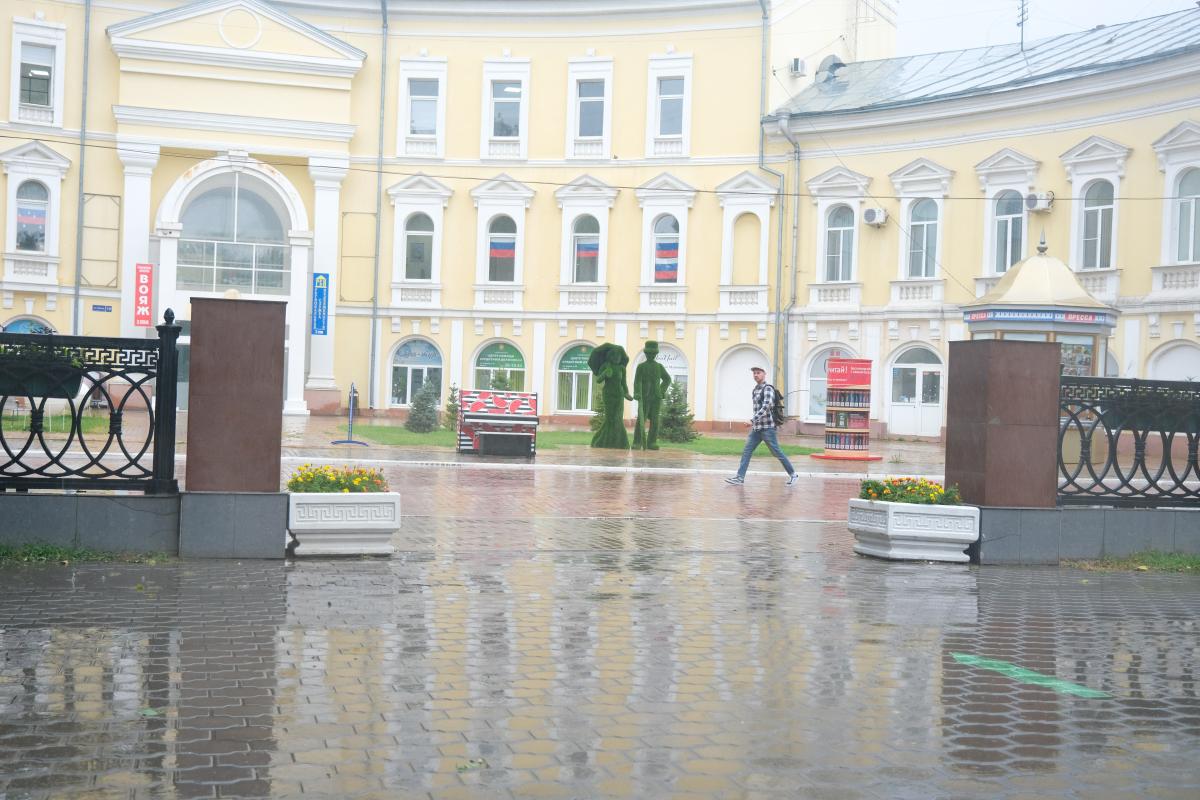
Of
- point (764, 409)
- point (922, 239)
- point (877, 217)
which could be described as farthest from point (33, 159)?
point (764, 409)

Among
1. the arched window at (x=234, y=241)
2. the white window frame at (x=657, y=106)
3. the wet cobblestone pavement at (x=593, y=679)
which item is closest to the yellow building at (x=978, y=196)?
the white window frame at (x=657, y=106)

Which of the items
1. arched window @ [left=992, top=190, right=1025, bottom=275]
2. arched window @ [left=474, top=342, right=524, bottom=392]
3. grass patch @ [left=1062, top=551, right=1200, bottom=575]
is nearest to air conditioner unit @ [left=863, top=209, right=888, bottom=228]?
arched window @ [left=992, top=190, right=1025, bottom=275]

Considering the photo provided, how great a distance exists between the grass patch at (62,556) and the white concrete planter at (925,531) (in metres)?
6.59

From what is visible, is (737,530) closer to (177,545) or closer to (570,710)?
(177,545)

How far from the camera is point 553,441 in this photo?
33062 mm

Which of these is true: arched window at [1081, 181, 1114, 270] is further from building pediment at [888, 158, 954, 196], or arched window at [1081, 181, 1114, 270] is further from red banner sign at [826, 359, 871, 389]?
red banner sign at [826, 359, 871, 389]

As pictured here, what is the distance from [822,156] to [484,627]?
111 ft

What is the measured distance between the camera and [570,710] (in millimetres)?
6453

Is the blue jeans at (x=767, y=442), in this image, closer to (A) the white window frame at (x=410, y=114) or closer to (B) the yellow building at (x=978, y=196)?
(B) the yellow building at (x=978, y=196)

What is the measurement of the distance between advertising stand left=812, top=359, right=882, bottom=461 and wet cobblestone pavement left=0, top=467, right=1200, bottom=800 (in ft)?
58.4

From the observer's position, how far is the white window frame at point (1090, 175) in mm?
33125

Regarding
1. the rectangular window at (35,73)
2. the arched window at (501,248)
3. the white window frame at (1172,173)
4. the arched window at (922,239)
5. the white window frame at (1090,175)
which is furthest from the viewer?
the arched window at (501,248)

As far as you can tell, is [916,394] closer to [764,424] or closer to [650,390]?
[650,390]

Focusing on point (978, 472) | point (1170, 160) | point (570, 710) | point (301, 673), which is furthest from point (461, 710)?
point (1170, 160)
